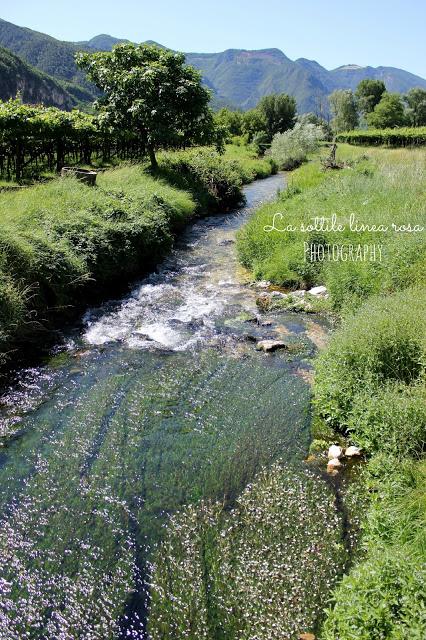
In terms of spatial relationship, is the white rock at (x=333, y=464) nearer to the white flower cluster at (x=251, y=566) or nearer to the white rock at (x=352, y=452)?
the white rock at (x=352, y=452)

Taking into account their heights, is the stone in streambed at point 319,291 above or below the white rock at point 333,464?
above

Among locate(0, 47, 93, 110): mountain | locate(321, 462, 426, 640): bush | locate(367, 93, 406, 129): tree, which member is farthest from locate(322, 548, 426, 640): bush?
locate(0, 47, 93, 110): mountain

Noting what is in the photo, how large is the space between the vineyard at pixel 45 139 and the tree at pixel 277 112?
6188 centimetres

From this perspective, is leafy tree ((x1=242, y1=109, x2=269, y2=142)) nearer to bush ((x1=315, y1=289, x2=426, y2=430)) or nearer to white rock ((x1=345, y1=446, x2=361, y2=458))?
bush ((x1=315, y1=289, x2=426, y2=430))

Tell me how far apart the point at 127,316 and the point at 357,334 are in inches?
270

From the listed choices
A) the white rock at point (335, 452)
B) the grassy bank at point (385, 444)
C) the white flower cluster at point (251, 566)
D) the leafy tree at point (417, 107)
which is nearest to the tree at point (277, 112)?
the leafy tree at point (417, 107)

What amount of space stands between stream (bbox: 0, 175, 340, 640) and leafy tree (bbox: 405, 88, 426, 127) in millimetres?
105705

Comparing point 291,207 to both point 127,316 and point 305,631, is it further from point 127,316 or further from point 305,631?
point 305,631

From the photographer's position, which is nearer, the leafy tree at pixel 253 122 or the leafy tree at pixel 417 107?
the leafy tree at pixel 253 122

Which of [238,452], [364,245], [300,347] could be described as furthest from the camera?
[364,245]

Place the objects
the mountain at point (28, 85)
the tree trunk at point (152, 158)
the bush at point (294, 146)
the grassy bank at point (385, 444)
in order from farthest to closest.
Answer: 1. the mountain at point (28, 85)
2. the bush at point (294, 146)
3. the tree trunk at point (152, 158)
4. the grassy bank at point (385, 444)

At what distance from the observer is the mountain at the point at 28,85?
473 ft

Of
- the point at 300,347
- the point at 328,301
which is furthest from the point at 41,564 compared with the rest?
the point at 328,301

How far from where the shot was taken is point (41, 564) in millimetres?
5848
